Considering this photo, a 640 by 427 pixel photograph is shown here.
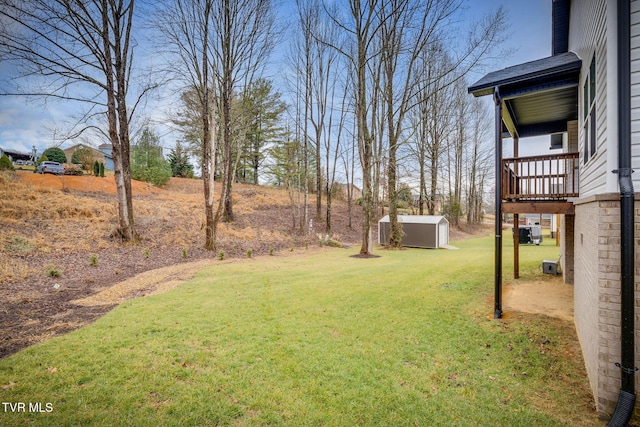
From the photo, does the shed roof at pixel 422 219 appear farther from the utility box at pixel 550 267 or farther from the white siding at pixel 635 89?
the white siding at pixel 635 89

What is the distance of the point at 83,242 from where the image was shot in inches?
400

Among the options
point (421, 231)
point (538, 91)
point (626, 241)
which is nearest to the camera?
point (626, 241)

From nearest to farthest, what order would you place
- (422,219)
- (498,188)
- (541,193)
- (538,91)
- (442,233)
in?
1. (538,91)
2. (498,188)
3. (541,193)
4. (422,219)
5. (442,233)

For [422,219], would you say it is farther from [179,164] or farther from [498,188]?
[179,164]

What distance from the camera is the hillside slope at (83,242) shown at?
5.62 meters

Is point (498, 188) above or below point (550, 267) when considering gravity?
above

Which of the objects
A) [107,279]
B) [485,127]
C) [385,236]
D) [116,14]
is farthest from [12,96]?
[485,127]

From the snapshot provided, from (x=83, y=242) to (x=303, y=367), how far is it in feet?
33.4

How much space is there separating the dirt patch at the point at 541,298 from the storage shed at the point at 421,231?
7820 mm

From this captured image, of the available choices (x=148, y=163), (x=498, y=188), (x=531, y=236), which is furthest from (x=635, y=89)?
(x=148, y=163)

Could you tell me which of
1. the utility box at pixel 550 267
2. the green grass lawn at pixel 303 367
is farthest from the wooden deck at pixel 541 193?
the utility box at pixel 550 267

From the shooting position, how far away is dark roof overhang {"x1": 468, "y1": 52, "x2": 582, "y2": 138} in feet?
18.2

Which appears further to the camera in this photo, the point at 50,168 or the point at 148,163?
the point at 148,163

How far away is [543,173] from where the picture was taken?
628cm
